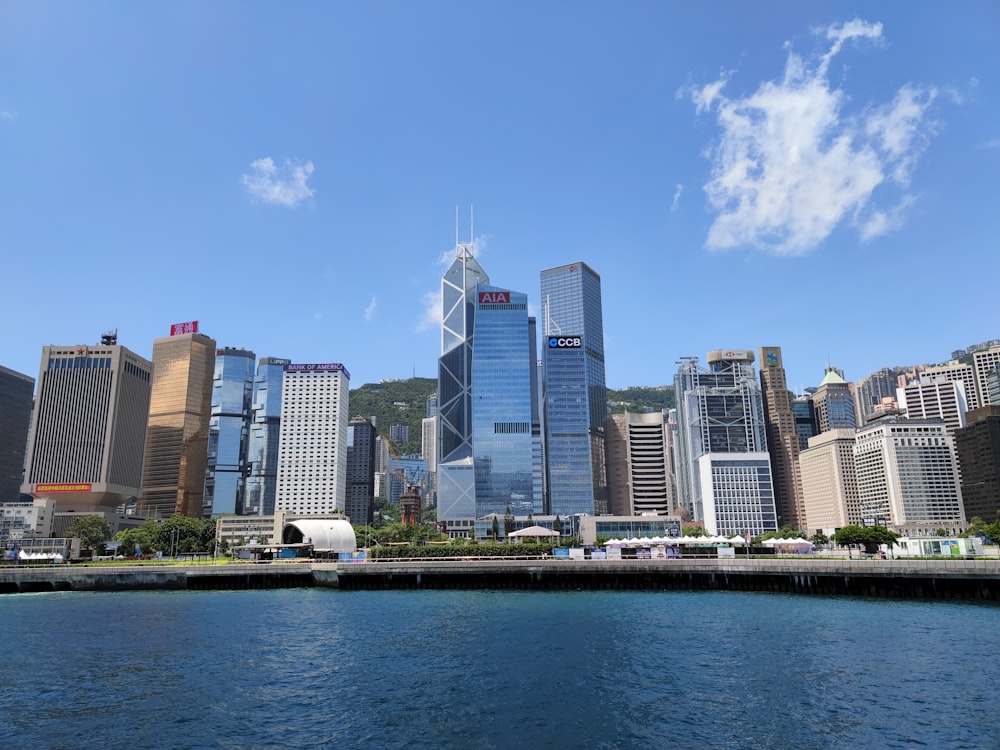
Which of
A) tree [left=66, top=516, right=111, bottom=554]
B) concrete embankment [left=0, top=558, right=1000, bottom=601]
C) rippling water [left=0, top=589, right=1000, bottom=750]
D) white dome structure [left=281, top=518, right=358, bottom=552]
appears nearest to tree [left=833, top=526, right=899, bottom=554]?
concrete embankment [left=0, top=558, right=1000, bottom=601]

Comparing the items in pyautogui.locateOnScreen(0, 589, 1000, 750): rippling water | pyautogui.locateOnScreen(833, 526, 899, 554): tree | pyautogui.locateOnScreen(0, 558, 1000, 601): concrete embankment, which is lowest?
pyautogui.locateOnScreen(0, 589, 1000, 750): rippling water

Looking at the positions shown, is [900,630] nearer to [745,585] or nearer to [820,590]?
[820,590]

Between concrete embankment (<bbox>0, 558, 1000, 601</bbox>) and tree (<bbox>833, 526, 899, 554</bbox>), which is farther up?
tree (<bbox>833, 526, 899, 554</bbox>)

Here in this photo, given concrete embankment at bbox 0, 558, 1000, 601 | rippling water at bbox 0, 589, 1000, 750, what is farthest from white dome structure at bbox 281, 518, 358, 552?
rippling water at bbox 0, 589, 1000, 750

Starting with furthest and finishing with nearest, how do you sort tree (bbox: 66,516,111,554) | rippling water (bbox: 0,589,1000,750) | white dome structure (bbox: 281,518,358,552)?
1. tree (bbox: 66,516,111,554)
2. white dome structure (bbox: 281,518,358,552)
3. rippling water (bbox: 0,589,1000,750)

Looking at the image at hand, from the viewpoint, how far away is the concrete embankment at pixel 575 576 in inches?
2911

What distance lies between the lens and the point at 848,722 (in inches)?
1178

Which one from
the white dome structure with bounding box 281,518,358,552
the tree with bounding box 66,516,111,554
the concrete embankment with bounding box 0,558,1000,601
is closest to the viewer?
the concrete embankment with bounding box 0,558,1000,601

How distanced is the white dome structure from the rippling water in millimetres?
84579

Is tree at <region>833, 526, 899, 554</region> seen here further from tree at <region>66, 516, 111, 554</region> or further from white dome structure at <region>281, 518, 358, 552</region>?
tree at <region>66, 516, 111, 554</region>

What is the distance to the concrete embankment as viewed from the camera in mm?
73938

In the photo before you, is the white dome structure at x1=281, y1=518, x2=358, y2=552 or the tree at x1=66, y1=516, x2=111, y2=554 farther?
the tree at x1=66, y1=516, x2=111, y2=554

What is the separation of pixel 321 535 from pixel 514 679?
122639 mm

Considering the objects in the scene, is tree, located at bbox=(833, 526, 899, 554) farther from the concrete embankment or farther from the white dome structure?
the white dome structure
